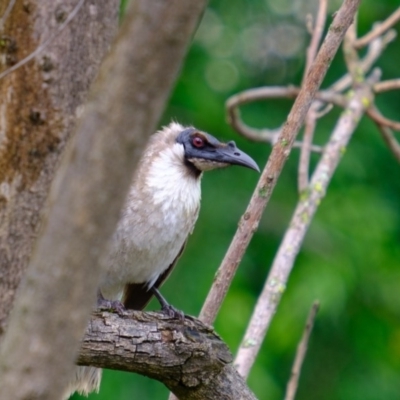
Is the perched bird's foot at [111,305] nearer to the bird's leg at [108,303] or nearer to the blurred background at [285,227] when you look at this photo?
the bird's leg at [108,303]

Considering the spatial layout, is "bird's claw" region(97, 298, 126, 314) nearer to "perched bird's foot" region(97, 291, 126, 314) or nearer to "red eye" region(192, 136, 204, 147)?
"perched bird's foot" region(97, 291, 126, 314)

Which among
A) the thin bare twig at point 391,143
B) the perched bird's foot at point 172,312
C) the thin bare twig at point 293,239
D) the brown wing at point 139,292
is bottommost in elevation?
the brown wing at point 139,292

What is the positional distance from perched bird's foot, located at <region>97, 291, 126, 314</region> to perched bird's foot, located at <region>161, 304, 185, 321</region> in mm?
171

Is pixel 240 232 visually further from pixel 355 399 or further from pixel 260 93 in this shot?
pixel 355 399

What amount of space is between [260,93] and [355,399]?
5572 millimetres

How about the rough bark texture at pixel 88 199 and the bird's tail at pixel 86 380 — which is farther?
the bird's tail at pixel 86 380

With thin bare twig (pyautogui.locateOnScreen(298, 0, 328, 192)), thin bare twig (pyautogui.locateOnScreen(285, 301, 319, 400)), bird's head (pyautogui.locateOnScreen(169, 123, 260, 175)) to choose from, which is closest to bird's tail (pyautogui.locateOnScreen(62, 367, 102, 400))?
thin bare twig (pyautogui.locateOnScreen(285, 301, 319, 400))

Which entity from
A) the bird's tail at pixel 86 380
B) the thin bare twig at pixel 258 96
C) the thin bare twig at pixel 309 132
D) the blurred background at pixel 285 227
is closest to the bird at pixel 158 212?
the bird's tail at pixel 86 380

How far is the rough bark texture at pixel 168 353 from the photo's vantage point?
3.23 meters

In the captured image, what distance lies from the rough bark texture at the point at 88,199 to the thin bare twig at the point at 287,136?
1.93m

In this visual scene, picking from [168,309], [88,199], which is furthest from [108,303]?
[88,199]

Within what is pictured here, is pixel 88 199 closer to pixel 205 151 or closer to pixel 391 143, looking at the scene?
pixel 205 151

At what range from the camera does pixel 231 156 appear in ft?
15.0

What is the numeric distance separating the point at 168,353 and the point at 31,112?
35.9 inches
